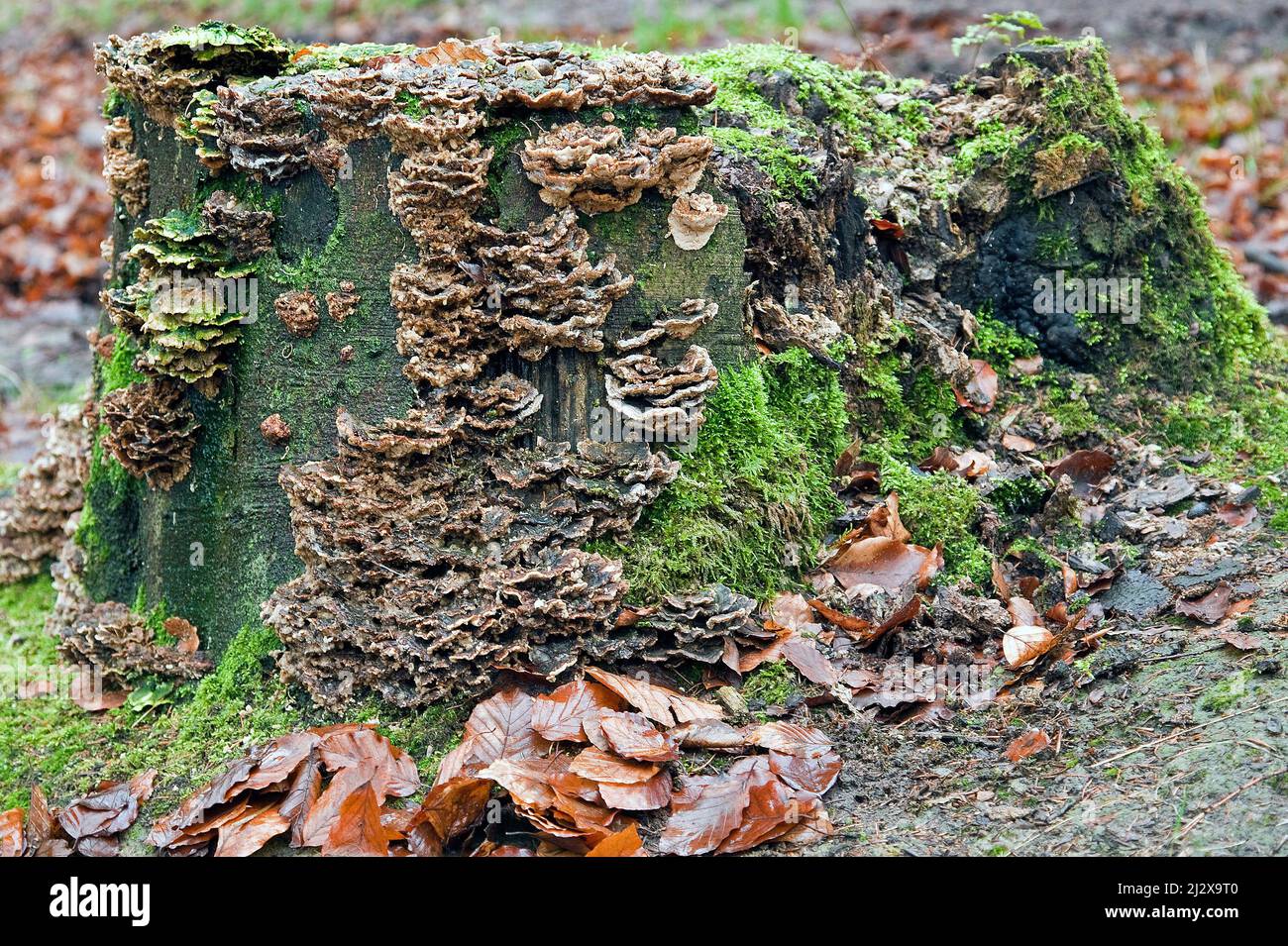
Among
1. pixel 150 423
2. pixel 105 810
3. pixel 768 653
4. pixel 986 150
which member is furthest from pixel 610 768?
pixel 986 150

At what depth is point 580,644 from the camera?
4.48 metres

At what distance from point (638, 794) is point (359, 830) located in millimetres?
961

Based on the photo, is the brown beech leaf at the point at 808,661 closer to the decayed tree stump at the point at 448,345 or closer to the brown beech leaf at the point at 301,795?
the decayed tree stump at the point at 448,345

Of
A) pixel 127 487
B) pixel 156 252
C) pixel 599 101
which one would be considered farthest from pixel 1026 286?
pixel 127 487

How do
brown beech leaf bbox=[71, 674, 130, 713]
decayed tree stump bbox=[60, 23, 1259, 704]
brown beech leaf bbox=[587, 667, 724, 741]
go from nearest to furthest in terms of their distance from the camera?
1. brown beech leaf bbox=[587, 667, 724, 741]
2. decayed tree stump bbox=[60, 23, 1259, 704]
3. brown beech leaf bbox=[71, 674, 130, 713]

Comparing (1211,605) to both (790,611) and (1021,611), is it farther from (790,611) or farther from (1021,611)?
(790,611)

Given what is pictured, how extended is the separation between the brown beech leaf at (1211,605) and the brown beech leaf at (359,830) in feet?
10.3

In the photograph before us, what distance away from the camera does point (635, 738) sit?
4031mm

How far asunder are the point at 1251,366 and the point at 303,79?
524 centimetres

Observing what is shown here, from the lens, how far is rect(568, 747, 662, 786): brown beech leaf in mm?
3867

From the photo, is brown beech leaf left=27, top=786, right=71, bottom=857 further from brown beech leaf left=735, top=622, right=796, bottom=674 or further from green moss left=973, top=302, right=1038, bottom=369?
green moss left=973, top=302, right=1038, bottom=369

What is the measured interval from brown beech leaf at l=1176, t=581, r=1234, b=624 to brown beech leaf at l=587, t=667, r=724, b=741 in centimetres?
187

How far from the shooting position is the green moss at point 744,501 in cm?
480

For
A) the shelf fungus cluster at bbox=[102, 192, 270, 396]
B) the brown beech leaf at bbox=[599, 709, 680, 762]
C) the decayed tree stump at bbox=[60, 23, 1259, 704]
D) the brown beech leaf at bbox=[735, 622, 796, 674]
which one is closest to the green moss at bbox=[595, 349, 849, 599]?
the decayed tree stump at bbox=[60, 23, 1259, 704]
